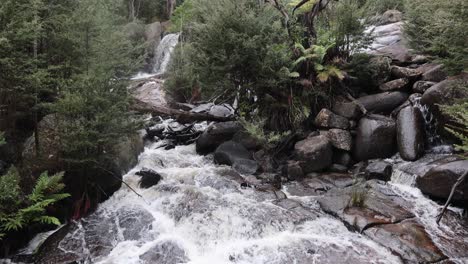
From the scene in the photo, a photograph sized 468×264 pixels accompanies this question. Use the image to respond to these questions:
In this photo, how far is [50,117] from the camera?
717 centimetres

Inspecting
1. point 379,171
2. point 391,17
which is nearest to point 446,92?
point 379,171

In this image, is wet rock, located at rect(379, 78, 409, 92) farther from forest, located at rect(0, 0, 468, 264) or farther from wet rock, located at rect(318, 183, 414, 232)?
wet rock, located at rect(318, 183, 414, 232)

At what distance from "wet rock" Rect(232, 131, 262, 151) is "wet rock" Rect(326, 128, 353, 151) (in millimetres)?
2080

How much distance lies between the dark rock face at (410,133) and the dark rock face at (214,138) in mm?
4635

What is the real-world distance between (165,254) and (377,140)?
245 inches

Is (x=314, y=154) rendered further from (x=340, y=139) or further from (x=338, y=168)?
(x=340, y=139)

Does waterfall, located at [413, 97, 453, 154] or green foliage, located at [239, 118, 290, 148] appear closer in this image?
waterfall, located at [413, 97, 453, 154]

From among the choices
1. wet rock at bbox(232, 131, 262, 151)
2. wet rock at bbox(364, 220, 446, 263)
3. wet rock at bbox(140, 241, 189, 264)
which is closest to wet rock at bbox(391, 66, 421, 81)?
wet rock at bbox(232, 131, 262, 151)

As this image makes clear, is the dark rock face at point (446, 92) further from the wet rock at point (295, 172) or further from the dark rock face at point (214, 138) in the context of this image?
the dark rock face at point (214, 138)

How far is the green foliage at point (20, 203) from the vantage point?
4.95 meters

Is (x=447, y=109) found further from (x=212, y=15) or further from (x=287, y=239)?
(x=212, y=15)

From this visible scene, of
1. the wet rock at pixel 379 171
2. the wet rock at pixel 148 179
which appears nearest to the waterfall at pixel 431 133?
the wet rock at pixel 379 171

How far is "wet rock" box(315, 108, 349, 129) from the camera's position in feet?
30.0

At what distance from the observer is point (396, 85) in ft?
31.6
